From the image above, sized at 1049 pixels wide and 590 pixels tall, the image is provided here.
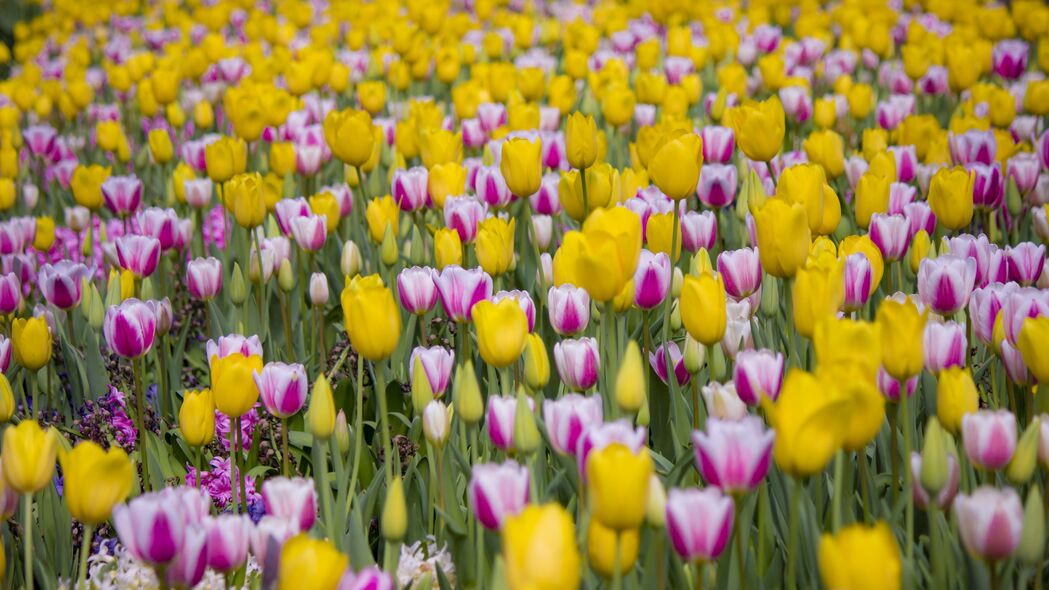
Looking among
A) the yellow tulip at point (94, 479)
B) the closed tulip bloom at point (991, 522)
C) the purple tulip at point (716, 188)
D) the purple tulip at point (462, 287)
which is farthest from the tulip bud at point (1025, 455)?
the purple tulip at point (716, 188)

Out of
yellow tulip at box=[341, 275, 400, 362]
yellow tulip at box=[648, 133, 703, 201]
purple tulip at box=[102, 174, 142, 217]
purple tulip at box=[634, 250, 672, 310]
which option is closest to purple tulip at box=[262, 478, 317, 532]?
yellow tulip at box=[341, 275, 400, 362]

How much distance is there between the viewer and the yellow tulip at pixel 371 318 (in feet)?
6.75

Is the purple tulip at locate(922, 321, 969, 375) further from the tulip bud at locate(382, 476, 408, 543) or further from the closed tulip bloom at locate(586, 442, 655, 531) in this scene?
the tulip bud at locate(382, 476, 408, 543)

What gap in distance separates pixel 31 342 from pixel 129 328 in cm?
25

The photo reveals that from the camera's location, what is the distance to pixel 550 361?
2.91 m

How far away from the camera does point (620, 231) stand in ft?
6.76

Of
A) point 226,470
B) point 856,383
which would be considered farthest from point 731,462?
point 226,470

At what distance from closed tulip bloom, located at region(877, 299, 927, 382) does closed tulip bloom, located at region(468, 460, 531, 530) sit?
2.14ft

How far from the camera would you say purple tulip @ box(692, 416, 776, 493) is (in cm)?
161

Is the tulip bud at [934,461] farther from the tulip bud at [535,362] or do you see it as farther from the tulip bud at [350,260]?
the tulip bud at [350,260]

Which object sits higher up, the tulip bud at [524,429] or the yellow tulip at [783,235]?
the yellow tulip at [783,235]

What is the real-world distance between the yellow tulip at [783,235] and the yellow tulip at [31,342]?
170 cm

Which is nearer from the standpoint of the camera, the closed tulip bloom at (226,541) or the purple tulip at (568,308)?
the closed tulip bloom at (226,541)

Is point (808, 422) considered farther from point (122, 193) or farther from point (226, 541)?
point (122, 193)
